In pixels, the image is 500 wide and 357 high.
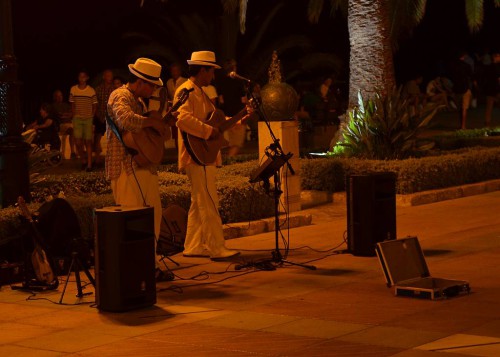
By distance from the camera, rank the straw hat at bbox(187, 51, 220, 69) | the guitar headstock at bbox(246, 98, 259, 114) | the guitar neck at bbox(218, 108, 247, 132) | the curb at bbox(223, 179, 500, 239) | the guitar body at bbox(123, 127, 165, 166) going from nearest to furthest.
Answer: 1. the guitar body at bbox(123, 127, 165, 166)
2. the guitar headstock at bbox(246, 98, 259, 114)
3. the guitar neck at bbox(218, 108, 247, 132)
4. the straw hat at bbox(187, 51, 220, 69)
5. the curb at bbox(223, 179, 500, 239)

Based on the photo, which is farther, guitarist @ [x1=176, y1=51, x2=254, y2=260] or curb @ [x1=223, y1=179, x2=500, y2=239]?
curb @ [x1=223, y1=179, x2=500, y2=239]

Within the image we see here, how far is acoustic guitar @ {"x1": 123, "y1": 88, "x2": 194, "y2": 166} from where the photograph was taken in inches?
394

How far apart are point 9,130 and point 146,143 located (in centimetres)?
199

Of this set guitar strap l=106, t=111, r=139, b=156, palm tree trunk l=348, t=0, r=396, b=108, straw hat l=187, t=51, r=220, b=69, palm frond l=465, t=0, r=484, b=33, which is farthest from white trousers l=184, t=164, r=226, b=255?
palm frond l=465, t=0, r=484, b=33

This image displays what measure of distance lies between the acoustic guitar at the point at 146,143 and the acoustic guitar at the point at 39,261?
3.62 ft

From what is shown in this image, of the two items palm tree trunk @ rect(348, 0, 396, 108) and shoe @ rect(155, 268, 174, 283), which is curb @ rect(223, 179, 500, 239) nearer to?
shoe @ rect(155, 268, 174, 283)

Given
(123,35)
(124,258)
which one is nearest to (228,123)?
(124,258)

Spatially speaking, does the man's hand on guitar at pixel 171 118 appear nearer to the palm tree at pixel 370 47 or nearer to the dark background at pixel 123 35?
the palm tree at pixel 370 47

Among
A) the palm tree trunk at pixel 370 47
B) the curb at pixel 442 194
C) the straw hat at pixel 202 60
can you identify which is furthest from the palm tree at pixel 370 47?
the straw hat at pixel 202 60

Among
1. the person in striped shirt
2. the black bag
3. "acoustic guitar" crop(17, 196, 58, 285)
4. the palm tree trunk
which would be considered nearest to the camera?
"acoustic guitar" crop(17, 196, 58, 285)

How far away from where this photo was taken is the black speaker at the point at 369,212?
1116 cm

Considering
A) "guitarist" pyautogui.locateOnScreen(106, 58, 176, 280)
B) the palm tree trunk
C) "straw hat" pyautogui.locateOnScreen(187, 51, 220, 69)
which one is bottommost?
"guitarist" pyautogui.locateOnScreen(106, 58, 176, 280)

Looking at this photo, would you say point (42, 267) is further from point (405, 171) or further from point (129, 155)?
point (405, 171)

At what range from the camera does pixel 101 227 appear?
884cm
